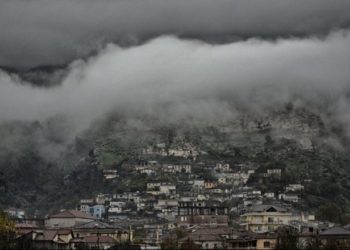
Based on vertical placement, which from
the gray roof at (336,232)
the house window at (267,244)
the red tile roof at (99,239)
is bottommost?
the house window at (267,244)

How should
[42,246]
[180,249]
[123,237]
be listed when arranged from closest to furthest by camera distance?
1. [180,249]
2. [42,246]
3. [123,237]

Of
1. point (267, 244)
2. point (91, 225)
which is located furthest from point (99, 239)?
point (267, 244)

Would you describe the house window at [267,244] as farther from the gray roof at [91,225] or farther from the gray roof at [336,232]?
the gray roof at [91,225]

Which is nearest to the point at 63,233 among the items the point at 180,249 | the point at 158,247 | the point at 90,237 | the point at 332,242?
the point at 90,237

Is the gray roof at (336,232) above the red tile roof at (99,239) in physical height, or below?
above

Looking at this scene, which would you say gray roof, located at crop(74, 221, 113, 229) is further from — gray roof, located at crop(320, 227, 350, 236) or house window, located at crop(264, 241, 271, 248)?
gray roof, located at crop(320, 227, 350, 236)

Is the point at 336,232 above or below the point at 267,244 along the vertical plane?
above

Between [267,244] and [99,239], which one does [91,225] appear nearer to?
[99,239]

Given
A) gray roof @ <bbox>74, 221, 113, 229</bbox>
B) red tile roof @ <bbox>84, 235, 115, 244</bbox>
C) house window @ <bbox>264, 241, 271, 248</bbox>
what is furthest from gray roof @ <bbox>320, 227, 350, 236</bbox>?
gray roof @ <bbox>74, 221, 113, 229</bbox>

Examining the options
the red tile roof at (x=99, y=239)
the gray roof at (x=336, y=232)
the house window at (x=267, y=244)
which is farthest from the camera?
the red tile roof at (x=99, y=239)

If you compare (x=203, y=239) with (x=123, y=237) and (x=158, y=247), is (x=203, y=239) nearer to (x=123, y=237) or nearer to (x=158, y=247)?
(x=158, y=247)

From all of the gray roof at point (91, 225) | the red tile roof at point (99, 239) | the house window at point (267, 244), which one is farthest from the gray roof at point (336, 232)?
the gray roof at point (91, 225)
